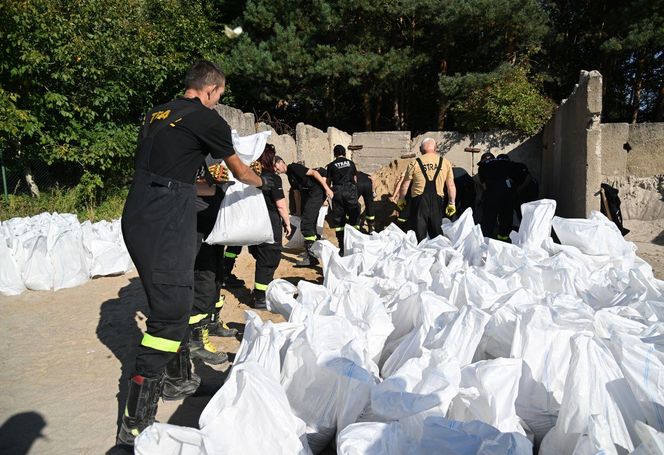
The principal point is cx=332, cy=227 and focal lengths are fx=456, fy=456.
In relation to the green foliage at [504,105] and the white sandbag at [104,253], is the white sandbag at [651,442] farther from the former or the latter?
the green foliage at [504,105]

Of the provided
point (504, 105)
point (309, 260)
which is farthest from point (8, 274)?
point (504, 105)

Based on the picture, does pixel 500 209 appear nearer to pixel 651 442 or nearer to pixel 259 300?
pixel 259 300

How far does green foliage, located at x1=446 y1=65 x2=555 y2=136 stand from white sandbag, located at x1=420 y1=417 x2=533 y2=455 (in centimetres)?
832

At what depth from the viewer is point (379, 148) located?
986cm

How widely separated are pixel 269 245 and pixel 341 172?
248 cm

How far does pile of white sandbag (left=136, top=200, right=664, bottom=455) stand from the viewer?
1496 millimetres

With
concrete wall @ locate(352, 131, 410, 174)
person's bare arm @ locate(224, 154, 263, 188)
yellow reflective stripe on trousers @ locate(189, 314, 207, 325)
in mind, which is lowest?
yellow reflective stripe on trousers @ locate(189, 314, 207, 325)

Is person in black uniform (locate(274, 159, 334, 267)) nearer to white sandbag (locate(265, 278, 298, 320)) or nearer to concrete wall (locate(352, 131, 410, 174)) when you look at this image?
white sandbag (locate(265, 278, 298, 320))

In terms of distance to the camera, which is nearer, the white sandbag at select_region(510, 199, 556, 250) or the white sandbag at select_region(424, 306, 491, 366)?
the white sandbag at select_region(424, 306, 491, 366)

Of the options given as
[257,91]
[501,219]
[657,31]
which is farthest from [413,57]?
[501,219]

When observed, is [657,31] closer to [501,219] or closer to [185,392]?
[501,219]

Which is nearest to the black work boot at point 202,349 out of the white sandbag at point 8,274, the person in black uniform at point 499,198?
the white sandbag at point 8,274

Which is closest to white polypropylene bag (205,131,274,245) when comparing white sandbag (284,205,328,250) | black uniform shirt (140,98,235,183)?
black uniform shirt (140,98,235,183)

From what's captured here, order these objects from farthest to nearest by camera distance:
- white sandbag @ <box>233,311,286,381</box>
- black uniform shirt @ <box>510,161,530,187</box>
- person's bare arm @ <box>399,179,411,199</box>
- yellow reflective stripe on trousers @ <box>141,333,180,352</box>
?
1. black uniform shirt @ <box>510,161,530,187</box>
2. person's bare arm @ <box>399,179,411,199</box>
3. yellow reflective stripe on trousers @ <box>141,333,180,352</box>
4. white sandbag @ <box>233,311,286,381</box>
